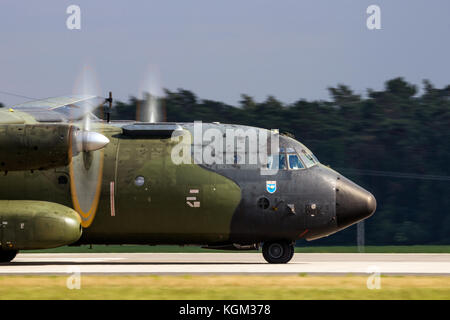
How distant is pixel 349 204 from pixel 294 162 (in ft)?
6.97

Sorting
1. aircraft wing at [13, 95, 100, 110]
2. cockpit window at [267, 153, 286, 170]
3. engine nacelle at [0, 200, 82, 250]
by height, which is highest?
aircraft wing at [13, 95, 100, 110]

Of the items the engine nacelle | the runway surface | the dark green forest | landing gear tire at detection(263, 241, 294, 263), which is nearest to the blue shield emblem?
landing gear tire at detection(263, 241, 294, 263)

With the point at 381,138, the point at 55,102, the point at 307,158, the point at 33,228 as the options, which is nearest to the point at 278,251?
the point at 307,158

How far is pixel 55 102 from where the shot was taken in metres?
25.4

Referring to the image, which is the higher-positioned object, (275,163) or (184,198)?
(275,163)

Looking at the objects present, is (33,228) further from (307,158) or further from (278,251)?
(307,158)

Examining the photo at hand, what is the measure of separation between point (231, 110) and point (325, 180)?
37.6 m

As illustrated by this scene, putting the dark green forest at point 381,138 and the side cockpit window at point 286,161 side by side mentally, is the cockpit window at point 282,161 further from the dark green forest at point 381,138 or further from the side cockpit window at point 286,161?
the dark green forest at point 381,138

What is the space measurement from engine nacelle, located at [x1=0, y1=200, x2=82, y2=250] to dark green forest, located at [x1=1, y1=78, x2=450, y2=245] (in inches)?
1358

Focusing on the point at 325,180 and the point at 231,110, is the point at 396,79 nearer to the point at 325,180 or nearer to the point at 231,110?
the point at 231,110

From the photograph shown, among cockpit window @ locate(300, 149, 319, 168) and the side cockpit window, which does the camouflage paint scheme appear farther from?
cockpit window @ locate(300, 149, 319, 168)

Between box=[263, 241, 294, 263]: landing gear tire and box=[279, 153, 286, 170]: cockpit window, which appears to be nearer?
box=[279, 153, 286, 170]: cockpit window

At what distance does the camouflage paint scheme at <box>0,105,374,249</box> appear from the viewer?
2461 centimetres
